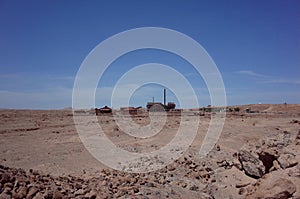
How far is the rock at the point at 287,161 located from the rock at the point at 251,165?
90 centimetres

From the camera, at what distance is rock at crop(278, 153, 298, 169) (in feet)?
17.7

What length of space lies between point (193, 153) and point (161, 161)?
1.60 m

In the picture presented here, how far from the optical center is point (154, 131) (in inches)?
675

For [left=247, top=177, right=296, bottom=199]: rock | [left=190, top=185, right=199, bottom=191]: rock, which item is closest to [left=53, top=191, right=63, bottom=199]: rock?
[left=190, top=185, right=199, bottom=191]: rock

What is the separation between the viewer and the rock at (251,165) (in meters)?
6.58

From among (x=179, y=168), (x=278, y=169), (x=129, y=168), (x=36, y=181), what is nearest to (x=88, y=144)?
(x=129, y=168)

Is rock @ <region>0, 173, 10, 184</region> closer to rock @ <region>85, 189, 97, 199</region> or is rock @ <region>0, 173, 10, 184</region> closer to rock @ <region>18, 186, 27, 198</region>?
rock @ <region>18, 186, 27, 198</region>

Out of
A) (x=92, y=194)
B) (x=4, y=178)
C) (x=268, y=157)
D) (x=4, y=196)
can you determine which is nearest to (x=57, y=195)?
(x=92, y=194)

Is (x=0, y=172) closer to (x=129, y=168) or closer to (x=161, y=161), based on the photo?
(x=129, y=168)

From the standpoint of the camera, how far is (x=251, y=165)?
22.5 ft

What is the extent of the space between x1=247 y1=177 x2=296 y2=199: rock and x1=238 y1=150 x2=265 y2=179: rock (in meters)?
1.68

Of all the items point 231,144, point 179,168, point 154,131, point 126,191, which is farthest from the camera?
point 154,131

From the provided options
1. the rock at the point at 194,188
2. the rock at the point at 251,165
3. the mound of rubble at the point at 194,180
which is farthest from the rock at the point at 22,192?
the rock at the point at 251,165

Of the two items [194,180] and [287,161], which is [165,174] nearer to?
[194,180]
